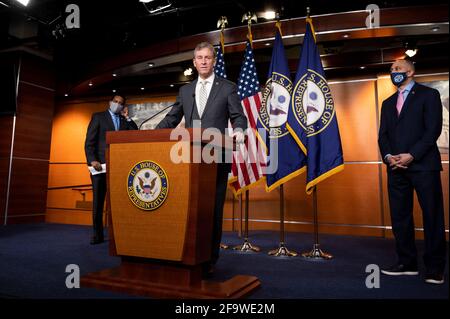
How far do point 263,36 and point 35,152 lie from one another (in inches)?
188

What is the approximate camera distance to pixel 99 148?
418 centimetres

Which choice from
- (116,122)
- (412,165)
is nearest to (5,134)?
(116,122)

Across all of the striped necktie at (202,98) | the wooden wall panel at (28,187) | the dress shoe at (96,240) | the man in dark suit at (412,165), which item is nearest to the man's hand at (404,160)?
the man in dark suit at (412,165)

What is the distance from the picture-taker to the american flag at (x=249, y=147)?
12.0 ft

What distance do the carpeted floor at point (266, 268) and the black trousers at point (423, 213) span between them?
165mm

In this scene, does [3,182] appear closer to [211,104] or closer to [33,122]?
[33,122]

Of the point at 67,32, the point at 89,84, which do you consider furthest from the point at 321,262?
the point at 89,84

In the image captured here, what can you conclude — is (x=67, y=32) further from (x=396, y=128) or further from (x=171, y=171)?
(x=396, y=128)

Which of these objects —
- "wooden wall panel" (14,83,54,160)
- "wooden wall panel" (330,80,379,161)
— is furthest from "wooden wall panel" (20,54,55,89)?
"wooden wall panel" (330,80,379,161)

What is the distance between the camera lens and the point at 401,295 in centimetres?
200

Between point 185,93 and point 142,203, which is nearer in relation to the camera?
point 142,203

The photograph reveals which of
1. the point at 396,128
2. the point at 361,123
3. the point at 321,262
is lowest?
the point at 321,262

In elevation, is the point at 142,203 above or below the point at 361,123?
below

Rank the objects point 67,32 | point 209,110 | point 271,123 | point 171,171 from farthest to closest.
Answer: point 67,32, point 271,123, point 209,110, point 171,171
